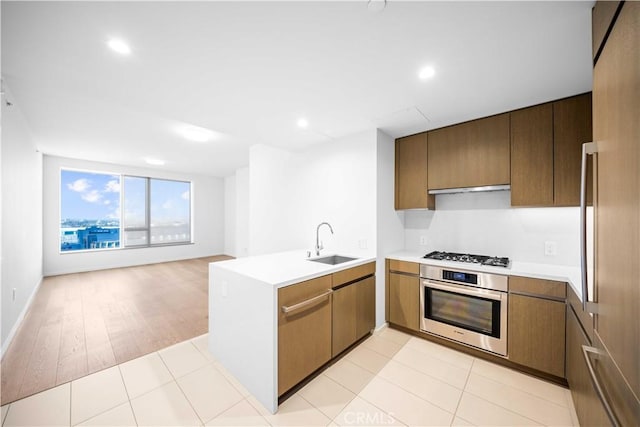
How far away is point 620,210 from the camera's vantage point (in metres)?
0.88

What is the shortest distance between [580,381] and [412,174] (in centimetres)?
220

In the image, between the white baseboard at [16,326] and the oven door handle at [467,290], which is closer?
the oven door handle at [467,290]

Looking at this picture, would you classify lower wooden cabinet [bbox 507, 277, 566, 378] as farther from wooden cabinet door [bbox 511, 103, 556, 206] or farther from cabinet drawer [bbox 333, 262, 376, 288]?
cabinet drawer [bbox 333, 262, 376, 288]

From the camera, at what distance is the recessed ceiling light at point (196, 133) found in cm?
353

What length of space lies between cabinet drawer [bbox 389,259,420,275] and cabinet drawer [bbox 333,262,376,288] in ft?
0.86

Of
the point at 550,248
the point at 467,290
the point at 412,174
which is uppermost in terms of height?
the point at 412,174

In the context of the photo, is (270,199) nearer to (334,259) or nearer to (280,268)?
(334,259)

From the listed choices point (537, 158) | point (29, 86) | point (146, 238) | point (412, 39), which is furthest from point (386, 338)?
point (146, 238)

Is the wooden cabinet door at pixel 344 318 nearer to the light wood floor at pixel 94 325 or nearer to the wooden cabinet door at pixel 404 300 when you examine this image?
the wooden cabinet door at pixel 404 300

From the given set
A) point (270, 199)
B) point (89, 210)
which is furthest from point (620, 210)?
point (89, 210)

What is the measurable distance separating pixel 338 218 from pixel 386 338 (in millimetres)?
1494

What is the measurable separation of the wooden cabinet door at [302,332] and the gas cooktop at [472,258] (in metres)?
1.40

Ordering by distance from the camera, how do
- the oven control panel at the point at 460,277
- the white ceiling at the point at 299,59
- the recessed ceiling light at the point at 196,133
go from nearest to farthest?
the white ceiling at the point at 299,59 → the oven control panel at the point at 460,277 → the recessed ceiling light at the point at 196,133

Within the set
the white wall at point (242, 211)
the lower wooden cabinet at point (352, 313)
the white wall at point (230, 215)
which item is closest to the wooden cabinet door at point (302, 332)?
the lower wooden cabinet at point (352, 313)
